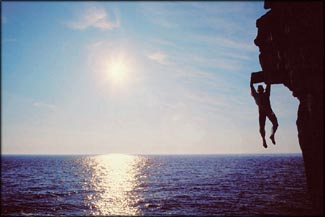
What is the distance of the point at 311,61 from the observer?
7910 millimetres

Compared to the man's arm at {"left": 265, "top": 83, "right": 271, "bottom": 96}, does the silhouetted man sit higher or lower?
lower

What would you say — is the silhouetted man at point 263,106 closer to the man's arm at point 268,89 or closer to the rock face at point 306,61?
the man's arm at point 268,89

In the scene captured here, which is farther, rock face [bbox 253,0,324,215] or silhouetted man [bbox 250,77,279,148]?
silhouetted man [bbox 250,77,279,148]

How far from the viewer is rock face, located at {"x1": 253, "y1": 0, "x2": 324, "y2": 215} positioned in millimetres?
7754

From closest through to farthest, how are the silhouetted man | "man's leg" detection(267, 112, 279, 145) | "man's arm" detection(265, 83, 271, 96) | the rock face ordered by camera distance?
the rock face < "man's leg" detection(267, 112, 279, 145) < the silhouetted man < "man's arm" detection(265, 83, 271, 96)

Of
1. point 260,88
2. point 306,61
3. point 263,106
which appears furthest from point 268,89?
point 306,61

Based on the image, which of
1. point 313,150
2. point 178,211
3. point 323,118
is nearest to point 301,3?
point 323,118

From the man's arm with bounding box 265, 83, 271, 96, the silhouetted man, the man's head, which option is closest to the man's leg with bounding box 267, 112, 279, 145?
the silhouetted man

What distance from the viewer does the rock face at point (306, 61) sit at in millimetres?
7754

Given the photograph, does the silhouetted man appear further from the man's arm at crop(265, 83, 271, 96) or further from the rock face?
the rock face

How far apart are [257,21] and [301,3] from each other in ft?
7.89

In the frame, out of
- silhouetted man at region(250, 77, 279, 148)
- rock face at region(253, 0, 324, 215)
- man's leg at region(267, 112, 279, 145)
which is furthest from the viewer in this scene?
silhouetted man at region(250, 77, 279, 148)

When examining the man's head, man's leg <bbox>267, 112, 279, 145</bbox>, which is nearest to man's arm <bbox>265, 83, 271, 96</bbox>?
the man's head

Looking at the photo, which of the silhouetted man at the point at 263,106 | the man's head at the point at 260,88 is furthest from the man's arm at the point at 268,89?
the man's head at the point at 260,88
